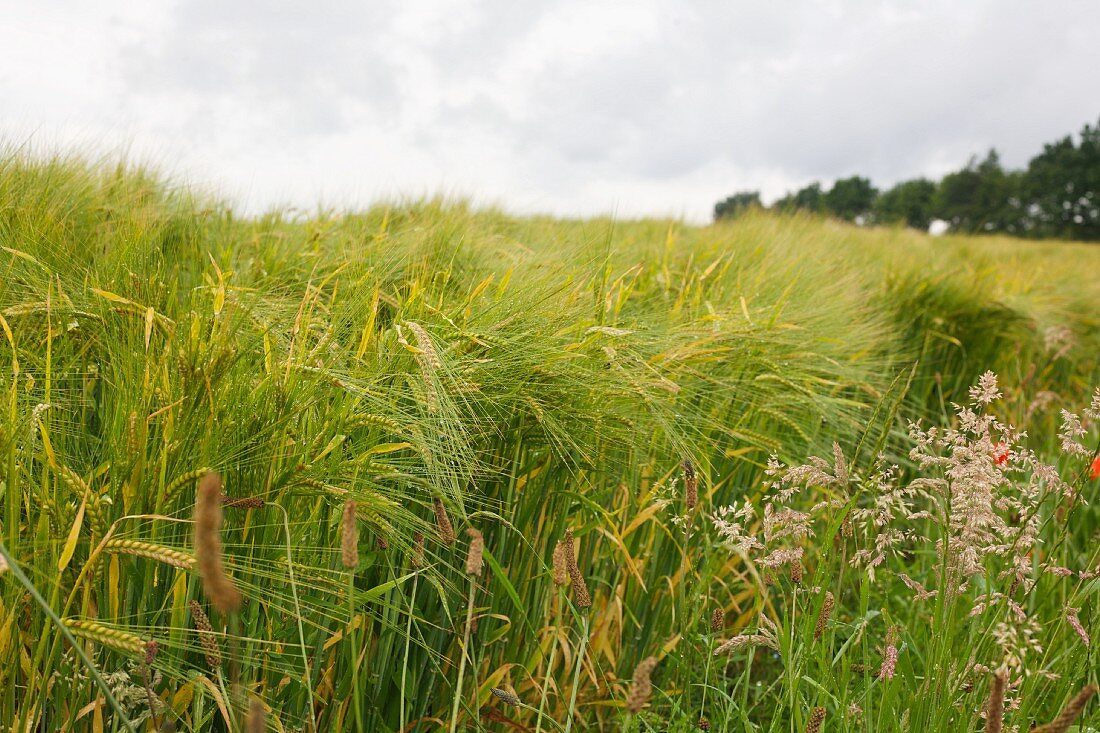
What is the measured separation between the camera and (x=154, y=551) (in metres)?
0.83

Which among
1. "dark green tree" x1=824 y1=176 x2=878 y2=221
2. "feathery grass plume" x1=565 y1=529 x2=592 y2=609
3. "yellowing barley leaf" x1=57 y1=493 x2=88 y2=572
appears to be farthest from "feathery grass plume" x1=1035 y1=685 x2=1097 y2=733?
"dark green tree" x1=824 y1=176 x2=878 y2=221

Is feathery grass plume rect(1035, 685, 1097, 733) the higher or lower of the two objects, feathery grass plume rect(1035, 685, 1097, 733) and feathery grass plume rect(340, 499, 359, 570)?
the lower

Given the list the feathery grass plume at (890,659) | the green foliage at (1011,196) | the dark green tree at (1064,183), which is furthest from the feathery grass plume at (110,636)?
the dark green tree at (1064,183)

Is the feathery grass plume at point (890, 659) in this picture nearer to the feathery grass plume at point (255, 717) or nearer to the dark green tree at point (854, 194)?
the feathery grass plume at point (255, 717)

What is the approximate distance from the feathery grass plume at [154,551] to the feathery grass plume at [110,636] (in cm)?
8

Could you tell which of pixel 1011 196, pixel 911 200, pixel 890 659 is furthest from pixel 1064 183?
pixel 890 659

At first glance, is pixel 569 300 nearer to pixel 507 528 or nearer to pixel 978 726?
pixel 507 528

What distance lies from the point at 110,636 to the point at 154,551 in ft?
0.31

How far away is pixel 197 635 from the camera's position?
1138 mm

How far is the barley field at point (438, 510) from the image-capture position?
1.00 meters

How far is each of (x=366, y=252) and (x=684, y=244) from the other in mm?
2286

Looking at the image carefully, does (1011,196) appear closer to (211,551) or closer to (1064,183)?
(1064,183)

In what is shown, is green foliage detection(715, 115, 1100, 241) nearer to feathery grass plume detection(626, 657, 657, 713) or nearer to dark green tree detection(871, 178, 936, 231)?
dark green tree detection(871, 178, 936, 231)

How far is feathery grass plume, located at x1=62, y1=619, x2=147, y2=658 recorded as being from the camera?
0.78 meters
